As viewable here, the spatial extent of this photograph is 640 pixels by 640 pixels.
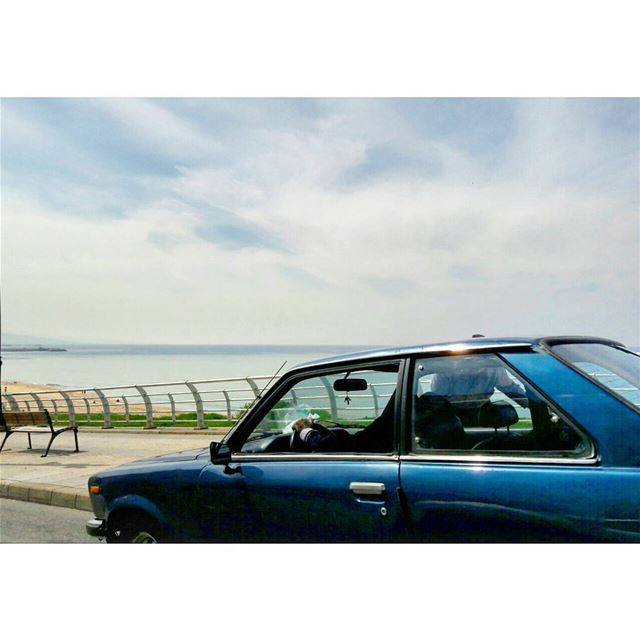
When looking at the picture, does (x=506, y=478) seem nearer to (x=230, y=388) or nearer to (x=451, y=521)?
(x=451, y=521)

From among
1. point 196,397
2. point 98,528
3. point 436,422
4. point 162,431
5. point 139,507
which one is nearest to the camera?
point 436,422

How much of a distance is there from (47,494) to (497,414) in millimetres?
7213

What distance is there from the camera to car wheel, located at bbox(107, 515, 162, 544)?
384 centimetres

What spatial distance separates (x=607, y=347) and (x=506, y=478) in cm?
104

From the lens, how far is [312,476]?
3256 millimetres

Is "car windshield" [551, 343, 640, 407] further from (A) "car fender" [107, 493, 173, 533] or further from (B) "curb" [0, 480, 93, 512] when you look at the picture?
(B) "curb" [0, 480, 93, 512]

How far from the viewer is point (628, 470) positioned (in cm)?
244

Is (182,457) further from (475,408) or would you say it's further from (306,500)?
(475,408)

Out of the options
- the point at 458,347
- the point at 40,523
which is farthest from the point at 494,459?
the point at 40,523

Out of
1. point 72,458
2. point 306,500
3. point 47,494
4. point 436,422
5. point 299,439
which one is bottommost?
point 72,458

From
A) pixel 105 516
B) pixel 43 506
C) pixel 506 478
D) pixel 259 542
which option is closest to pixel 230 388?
pixel 43 506

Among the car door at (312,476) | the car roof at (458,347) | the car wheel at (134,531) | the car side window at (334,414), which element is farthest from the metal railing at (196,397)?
the car roof at (458,347)

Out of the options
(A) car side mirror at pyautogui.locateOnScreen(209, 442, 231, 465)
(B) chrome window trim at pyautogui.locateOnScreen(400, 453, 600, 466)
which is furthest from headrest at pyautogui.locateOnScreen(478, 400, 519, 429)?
(A) car side mirror at pyautogui.locateOnScreen(209, 442, 231, 465)

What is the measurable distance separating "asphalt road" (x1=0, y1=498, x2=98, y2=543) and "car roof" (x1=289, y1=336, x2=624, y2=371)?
4276 millimetres
